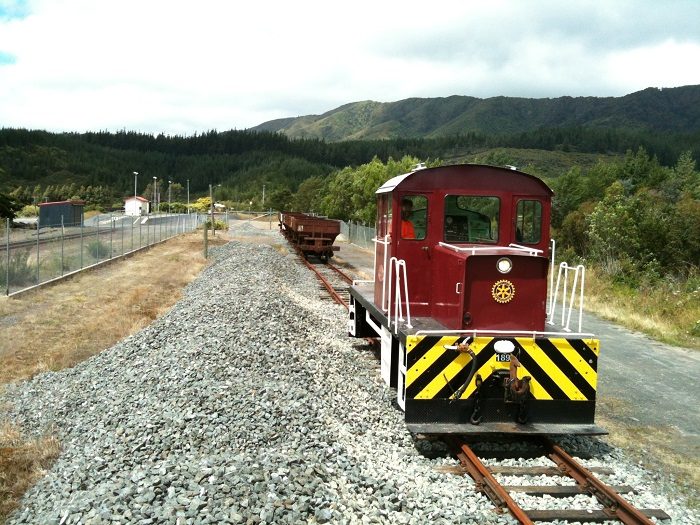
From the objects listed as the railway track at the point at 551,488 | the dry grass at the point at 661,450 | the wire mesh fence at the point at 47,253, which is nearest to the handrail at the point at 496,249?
the railway track at the point at 551,488

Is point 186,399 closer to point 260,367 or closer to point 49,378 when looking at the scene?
point 260,367

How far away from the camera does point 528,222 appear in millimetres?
8273

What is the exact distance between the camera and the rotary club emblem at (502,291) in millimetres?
7434

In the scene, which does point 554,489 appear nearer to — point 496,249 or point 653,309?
point 496,249

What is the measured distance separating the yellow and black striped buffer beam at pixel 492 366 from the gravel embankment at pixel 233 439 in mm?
703

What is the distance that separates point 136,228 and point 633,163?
56.2 m

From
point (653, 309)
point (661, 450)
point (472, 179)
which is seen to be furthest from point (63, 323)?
point (653, 309)

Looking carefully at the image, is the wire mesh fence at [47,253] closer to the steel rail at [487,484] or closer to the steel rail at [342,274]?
the steel rail at [342,274]

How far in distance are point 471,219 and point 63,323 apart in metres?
11.7

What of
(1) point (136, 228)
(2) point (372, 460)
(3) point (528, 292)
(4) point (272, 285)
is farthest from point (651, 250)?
(1) point (136, 228)

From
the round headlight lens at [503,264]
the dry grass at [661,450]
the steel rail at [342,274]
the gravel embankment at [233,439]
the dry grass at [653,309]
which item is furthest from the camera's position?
the steel rail at [342,274]

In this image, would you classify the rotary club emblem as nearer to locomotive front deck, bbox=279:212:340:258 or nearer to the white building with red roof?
locomotive front deck, bbox=279:212:340:258

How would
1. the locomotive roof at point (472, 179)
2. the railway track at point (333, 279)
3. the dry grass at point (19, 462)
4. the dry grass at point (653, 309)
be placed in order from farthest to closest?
the railway track at point (333, 279)
the dry grass at point (653, 309)
the locomotive roof at point (472, 179)
the dry grass at point (19, 462)

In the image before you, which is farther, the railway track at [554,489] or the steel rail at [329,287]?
the steel rail at [329,287]
